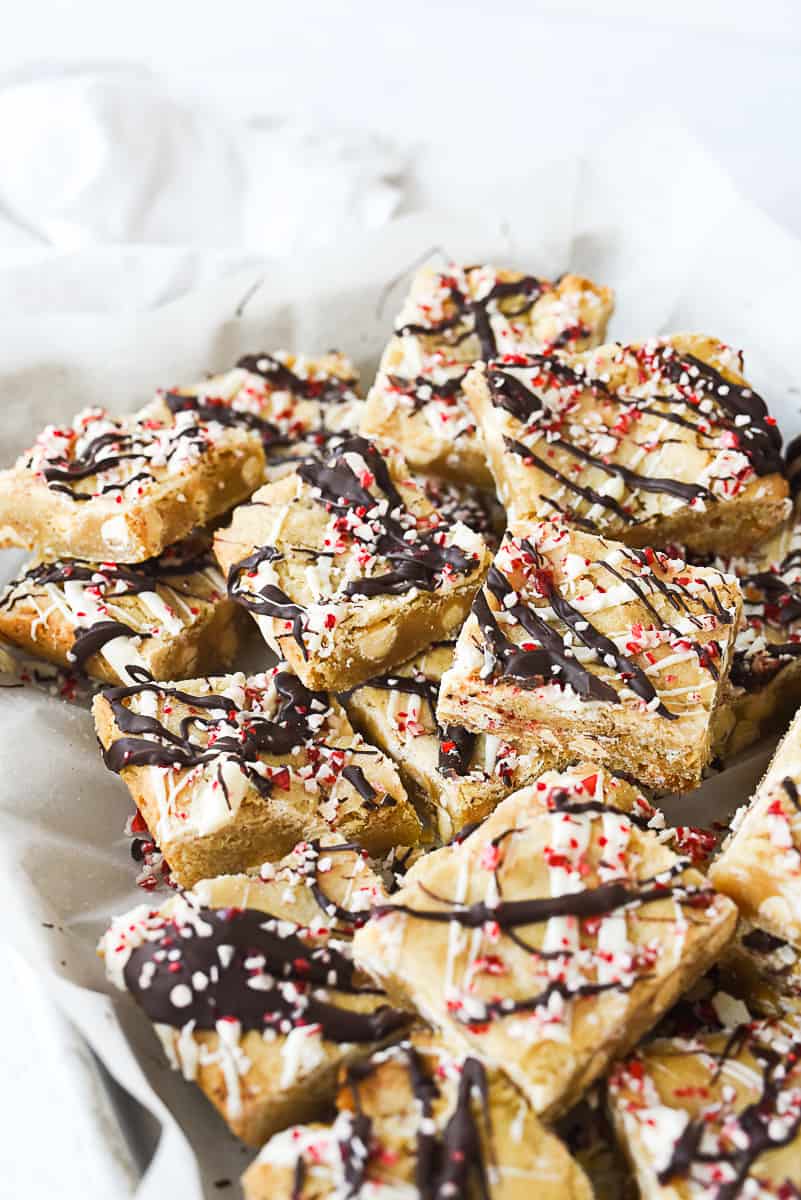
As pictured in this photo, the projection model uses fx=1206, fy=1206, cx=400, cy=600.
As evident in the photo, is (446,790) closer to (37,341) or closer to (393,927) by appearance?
(393,927)

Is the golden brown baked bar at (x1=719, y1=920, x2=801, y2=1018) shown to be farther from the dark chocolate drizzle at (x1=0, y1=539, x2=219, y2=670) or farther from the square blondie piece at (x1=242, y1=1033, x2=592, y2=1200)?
the dark chocolate drizzle at (x1=0, y1=539, x2=219, y2=670)

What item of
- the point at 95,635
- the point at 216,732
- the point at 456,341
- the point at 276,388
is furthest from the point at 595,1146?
the point at 276,388

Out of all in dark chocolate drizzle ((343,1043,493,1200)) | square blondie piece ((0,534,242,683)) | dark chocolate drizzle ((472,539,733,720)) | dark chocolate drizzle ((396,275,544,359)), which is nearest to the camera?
dark chocolate drizzle ((343,1043,493,1200))

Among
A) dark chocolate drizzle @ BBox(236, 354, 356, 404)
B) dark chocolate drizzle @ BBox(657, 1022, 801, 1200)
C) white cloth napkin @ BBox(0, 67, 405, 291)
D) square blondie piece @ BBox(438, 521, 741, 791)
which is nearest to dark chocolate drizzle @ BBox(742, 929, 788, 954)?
dark chocolate drizzle @ BBox(657, 1022, 801, 1200)

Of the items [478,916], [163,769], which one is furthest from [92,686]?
[478,916]

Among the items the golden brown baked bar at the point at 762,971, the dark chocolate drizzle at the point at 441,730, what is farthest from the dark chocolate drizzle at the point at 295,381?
the golden brown baked bar at the point at 762,971

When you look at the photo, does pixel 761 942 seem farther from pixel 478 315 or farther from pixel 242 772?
pixel 478 315
